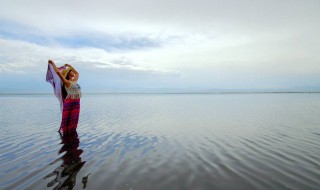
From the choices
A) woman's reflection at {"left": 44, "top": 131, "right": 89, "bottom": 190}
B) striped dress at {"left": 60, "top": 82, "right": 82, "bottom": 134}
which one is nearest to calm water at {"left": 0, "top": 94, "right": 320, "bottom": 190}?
woman's reflection at {"left": 44, "top": 131, "right": 89, "bottom": 190}

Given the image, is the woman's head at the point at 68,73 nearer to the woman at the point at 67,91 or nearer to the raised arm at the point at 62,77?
the woman at the point at 67,91

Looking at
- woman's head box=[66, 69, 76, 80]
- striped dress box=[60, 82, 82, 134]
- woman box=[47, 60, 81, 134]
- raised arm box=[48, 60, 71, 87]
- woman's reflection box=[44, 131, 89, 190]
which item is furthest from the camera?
woman's head box=[66, 69, 76, 80]

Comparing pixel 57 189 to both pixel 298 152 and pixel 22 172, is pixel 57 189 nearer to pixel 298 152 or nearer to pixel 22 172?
pixel 22 172

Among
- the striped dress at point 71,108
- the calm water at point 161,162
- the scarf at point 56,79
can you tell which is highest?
the scarf at point 56,79

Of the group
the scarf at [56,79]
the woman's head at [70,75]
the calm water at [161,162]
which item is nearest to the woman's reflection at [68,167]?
the calm water at [161,162]

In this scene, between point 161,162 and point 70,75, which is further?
point 70,75

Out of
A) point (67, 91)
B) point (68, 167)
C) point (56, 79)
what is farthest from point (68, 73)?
point (68, 167)

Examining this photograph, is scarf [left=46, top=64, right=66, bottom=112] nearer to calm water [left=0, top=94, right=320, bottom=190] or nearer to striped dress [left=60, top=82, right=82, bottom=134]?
striped dress [left=60, top=82, right=82, bottom=134]

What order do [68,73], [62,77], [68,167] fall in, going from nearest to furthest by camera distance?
1. [68,167]
2. [62,77]
3. [68,73]

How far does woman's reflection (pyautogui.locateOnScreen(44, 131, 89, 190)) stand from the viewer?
5.32 metres

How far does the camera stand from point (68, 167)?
6555 millimetres

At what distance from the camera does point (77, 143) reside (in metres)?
9.95

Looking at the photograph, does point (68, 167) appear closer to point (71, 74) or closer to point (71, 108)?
point (71, 108)

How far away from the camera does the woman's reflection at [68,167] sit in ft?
17.5
